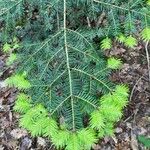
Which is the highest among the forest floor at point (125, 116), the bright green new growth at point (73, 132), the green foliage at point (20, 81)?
the green foliage at point (20, 81)

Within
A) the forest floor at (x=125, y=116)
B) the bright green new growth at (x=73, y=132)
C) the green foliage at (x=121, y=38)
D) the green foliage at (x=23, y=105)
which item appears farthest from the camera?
the forest floor at (x=125, y=116)

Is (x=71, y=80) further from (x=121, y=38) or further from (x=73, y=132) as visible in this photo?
(x=121, y=38)

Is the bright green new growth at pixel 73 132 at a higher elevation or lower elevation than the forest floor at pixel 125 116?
higher

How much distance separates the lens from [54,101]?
7.62 ft

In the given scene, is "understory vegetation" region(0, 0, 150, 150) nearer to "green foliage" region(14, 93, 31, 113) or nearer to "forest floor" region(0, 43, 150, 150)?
"green foliage" region(14, 93, 31, 113)

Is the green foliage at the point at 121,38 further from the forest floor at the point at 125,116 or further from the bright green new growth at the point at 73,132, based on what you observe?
the forest floor at the point at 125,116

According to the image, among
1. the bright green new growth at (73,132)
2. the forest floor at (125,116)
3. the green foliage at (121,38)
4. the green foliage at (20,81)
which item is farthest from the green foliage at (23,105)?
the forest floor at (125,116)

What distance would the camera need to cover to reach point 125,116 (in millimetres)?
3693

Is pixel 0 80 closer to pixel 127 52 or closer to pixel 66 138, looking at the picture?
pixel 127 52

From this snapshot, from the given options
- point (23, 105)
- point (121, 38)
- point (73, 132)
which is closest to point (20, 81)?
point (23, 105)

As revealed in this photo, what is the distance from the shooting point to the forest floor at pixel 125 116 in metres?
3.54

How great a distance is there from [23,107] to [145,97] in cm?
198

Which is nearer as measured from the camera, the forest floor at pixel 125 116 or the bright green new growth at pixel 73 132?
the bright green new growth at pixel 73 132

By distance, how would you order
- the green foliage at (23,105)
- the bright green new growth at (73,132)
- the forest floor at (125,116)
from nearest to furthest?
the bright green new growth at (73,132) → the green foliage at (23,105) → the forest floor at (125,116)
